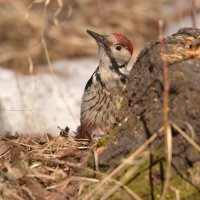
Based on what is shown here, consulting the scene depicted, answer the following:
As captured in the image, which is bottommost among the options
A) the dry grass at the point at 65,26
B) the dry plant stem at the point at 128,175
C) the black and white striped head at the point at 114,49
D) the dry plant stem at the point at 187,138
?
the dry plant stem at the point at 128,175

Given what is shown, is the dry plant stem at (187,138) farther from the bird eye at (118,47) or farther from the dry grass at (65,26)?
the dry grass at (65,26)

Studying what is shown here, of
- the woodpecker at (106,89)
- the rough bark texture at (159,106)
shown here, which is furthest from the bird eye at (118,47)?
the rough bark texture at (159,106)

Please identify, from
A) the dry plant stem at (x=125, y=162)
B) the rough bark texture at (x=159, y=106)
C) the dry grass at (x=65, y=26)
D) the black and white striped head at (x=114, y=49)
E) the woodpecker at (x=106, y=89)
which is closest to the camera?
the dry plant stem at (x=125, y=162)

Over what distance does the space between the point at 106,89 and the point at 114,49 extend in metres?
0.49

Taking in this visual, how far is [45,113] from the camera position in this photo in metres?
8.90

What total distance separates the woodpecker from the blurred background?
2771 millimetres

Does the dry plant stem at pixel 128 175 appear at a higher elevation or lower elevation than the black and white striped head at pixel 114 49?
lower

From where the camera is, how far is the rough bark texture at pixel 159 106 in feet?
14.5

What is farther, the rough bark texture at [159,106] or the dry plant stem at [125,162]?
the rough bark texture at [159,106]

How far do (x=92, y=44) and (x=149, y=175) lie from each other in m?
7.98

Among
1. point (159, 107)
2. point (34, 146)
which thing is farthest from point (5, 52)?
point (159, 107)

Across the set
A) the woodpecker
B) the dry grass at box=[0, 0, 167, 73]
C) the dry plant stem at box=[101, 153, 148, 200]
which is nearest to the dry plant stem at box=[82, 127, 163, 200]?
the dry plant stem at box=[101, 153, 148, 200]

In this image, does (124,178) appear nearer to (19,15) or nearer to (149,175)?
(149,175)

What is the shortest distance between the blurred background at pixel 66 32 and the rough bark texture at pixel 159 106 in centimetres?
432
